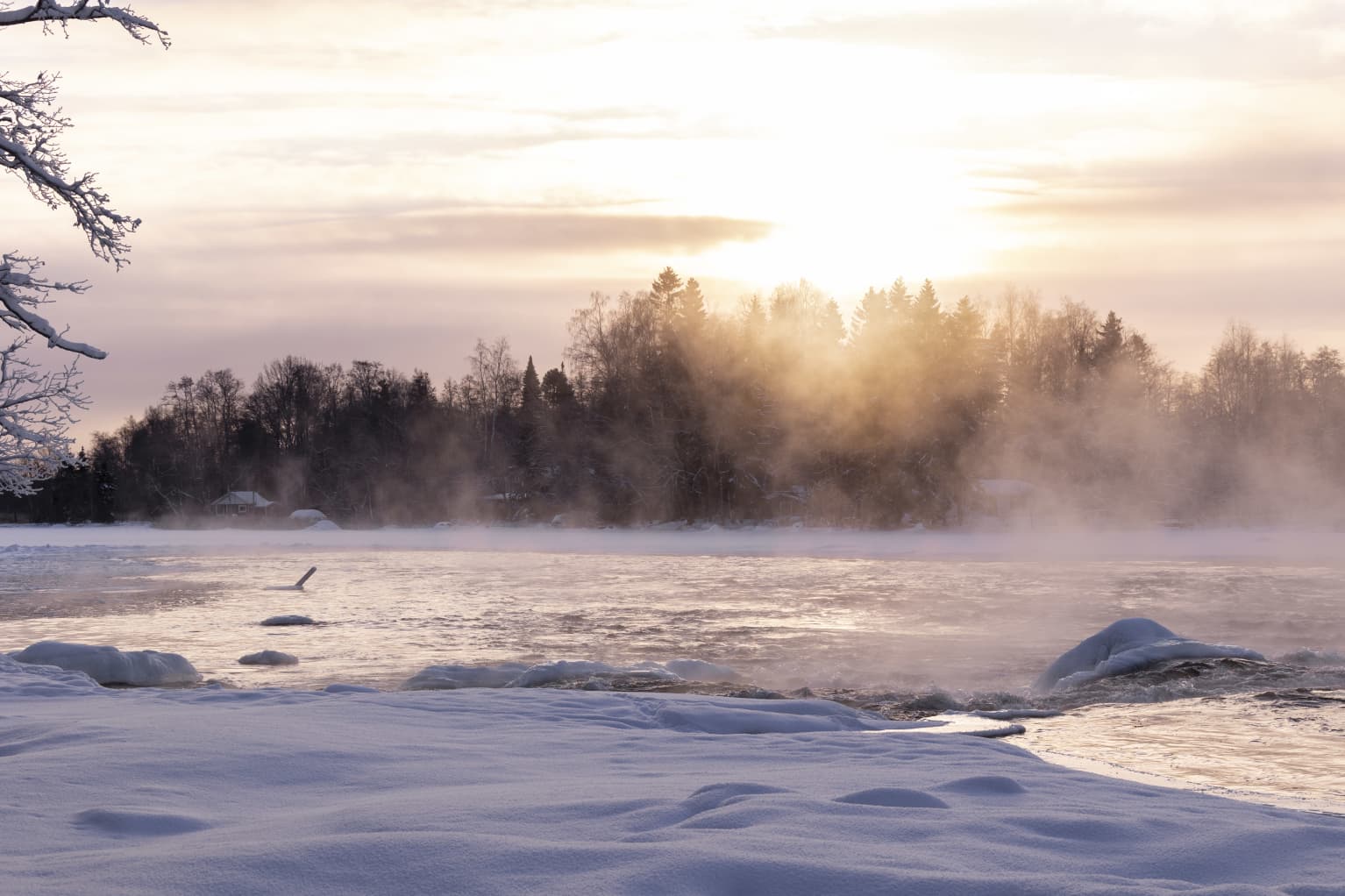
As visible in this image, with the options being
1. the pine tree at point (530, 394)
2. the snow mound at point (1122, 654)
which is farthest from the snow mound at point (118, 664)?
the pine tree at point (530, 394)

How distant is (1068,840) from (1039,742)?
426 centimetres

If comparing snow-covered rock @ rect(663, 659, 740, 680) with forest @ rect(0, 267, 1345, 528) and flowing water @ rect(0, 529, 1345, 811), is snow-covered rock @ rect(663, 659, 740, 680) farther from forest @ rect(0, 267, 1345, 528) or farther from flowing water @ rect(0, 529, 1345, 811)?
forest @ rect(0, 267, 1345, 528)

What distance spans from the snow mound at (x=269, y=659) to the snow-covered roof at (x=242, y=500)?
70.2m

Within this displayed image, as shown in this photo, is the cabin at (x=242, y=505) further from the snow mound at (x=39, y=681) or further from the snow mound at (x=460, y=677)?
the snow mound at (x=460, y=677)

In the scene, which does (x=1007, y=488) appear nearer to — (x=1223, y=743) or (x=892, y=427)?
(x=892, y=427)

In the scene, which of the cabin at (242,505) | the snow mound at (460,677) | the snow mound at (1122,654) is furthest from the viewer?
the cabin at (242,505)

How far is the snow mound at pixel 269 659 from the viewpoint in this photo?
488 inches

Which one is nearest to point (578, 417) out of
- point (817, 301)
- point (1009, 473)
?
point (817, 301)

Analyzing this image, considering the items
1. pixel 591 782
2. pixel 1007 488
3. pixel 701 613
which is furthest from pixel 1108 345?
pixel 591 782

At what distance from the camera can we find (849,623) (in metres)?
16.4

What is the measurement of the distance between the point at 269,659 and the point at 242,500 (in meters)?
71.9

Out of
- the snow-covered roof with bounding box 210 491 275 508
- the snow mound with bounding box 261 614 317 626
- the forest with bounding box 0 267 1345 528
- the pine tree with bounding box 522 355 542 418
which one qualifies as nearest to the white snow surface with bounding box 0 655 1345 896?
the snow mound with bounding box 261 614 317 626

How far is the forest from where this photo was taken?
52406 mm

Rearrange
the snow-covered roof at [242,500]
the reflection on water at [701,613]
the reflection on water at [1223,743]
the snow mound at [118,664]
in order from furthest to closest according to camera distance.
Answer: the snow-covered roof at [242,500] < the reflection on water at [701,613] < the snow mound at [118,664] < the reflection on water at [1223,743]
